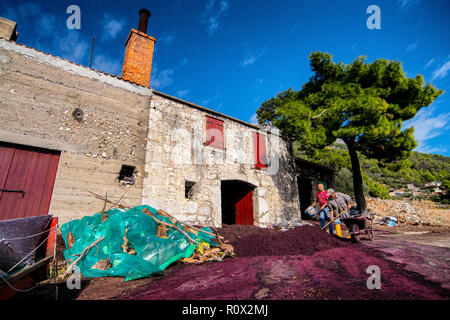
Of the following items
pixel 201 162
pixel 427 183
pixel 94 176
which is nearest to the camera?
pixel 94 176

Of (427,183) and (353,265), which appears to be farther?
(427,183)

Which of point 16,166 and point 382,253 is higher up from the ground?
point 16,166

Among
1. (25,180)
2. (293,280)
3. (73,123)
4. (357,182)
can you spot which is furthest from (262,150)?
(25,180)

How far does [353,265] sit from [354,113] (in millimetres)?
8156

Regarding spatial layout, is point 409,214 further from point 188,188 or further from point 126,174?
point 126,174

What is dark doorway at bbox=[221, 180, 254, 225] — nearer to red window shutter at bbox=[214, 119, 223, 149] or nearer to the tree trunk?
red window shutter at bbox=[214, 119, 223, 149]

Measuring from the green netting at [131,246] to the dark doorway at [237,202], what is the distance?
4.77 metres

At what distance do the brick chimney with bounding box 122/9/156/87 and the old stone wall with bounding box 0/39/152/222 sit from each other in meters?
0.87

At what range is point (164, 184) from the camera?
6.70m

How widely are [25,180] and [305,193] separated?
12545mm

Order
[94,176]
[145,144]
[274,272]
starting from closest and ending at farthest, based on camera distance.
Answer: [274,272]
[94,176]
[145,144]

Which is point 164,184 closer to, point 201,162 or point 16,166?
point 201,162
